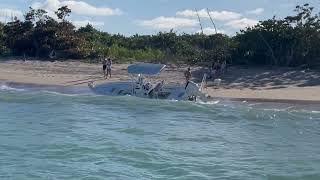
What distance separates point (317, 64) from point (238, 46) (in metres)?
4.77

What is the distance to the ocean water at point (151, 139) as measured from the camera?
13938 mm

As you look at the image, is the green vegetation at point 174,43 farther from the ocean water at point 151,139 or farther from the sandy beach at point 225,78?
the ocean water at point 151,139

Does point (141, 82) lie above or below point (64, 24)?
below

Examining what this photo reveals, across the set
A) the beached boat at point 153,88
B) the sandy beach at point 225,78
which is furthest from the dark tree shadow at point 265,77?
the beached boat at point 153,88

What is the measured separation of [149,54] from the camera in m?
40.4

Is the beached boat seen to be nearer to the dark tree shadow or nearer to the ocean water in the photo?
the ocean water

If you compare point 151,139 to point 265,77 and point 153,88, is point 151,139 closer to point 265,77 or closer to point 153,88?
point 153,88

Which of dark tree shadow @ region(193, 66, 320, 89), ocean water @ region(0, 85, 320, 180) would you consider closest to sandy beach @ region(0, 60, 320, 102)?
dark tree shadow @ region(193, 66, 320, 89)

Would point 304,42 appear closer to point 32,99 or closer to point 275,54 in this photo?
point 275,54

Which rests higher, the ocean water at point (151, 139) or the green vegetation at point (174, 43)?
the green vegetation at point (174, 43)

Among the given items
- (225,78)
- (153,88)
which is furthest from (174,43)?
(153,88)

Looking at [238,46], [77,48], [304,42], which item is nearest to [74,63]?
[77,48]

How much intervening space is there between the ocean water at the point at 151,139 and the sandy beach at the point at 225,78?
232cm

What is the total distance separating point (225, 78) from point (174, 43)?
12.8m
